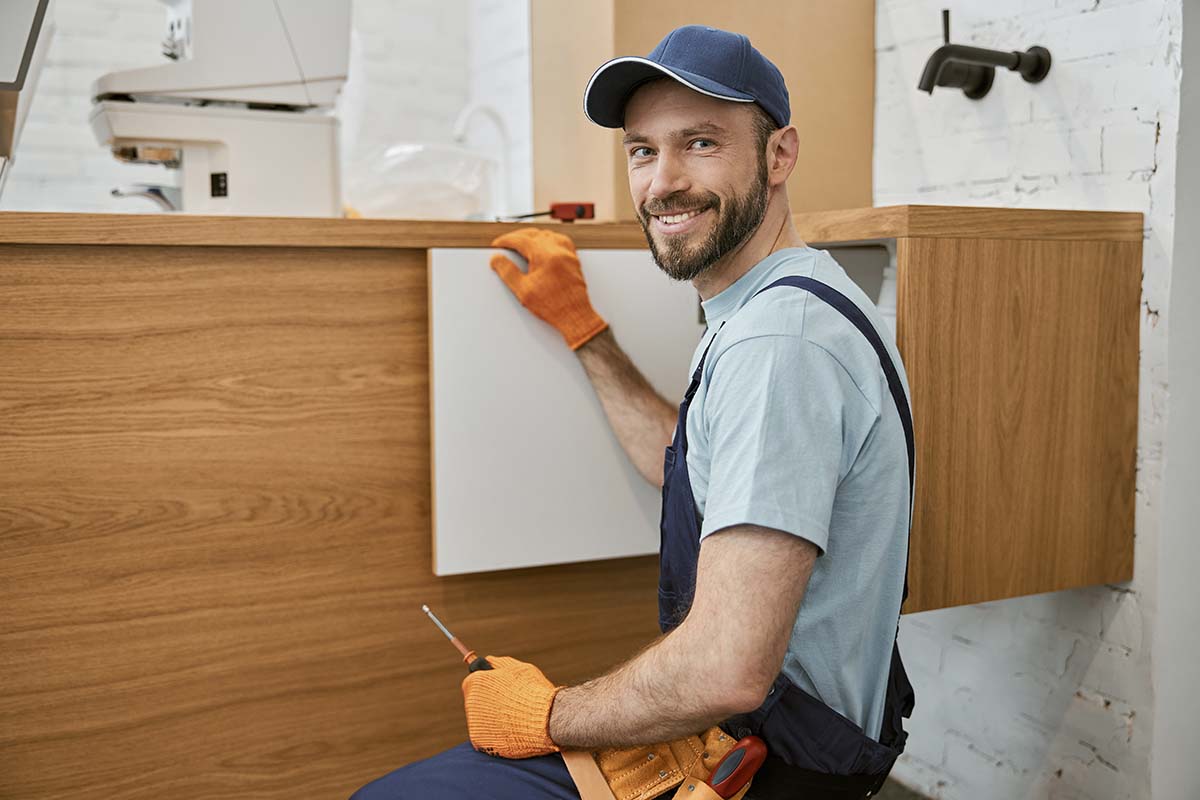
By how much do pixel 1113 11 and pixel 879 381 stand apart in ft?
3.03

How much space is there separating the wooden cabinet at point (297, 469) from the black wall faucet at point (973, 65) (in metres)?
0.31

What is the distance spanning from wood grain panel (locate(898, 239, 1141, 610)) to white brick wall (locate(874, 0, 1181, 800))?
48mm

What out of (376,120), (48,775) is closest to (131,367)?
(48,775)

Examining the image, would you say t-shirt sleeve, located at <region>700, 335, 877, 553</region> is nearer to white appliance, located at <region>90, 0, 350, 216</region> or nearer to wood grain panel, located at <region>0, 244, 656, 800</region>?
wood grain panel, located at <region>0, 244, 656, 800</region>

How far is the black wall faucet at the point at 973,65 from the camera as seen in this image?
1.60 m

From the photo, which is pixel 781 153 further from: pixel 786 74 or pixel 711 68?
pixel 786 74

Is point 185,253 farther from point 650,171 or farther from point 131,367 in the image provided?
point 650,171

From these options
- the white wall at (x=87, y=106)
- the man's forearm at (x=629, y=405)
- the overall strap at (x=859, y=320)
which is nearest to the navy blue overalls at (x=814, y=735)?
the overall strap at (x=859, y=320)

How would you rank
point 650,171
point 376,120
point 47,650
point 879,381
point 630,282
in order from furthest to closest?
point 376,120, point 630,282, point 47,650, point 650,171, point 879,381

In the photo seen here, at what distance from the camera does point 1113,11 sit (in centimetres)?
154

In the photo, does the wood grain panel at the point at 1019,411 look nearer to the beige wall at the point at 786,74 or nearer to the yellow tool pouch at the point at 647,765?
the yellow tool pouch at the point at 647,765

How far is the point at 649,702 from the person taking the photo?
102 centimetres

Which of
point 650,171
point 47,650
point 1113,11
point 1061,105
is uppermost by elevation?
point 1113,11

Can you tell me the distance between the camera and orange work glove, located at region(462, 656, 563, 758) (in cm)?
112
